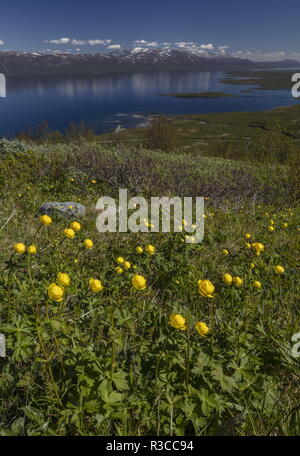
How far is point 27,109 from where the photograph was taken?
5246 inches

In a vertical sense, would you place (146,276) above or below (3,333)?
below

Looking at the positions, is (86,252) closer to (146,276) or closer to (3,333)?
(146,276)

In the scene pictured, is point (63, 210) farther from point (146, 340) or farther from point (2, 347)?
point (146, 340)

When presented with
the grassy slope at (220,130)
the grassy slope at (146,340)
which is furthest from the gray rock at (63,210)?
the grassy slope at (220,130)

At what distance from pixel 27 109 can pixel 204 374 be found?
156559mm

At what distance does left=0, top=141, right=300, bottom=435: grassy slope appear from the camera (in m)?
1.43

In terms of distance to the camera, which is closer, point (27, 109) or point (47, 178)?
point (47, 178)

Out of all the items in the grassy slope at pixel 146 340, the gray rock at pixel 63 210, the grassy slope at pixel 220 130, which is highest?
the grassy slope at pixel 220 130

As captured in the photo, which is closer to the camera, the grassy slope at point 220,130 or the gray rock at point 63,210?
the gray rock at point 63,210

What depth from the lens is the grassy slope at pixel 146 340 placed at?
143 cm

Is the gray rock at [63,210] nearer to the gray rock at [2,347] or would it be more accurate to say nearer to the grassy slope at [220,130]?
the gray rock at [2,347]

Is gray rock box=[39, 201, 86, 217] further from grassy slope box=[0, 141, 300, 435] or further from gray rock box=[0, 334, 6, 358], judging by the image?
gray rock box=[0, 334, 6, 358]

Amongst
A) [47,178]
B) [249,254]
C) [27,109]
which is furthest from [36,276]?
[27,109]

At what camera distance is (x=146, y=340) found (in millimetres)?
1793
